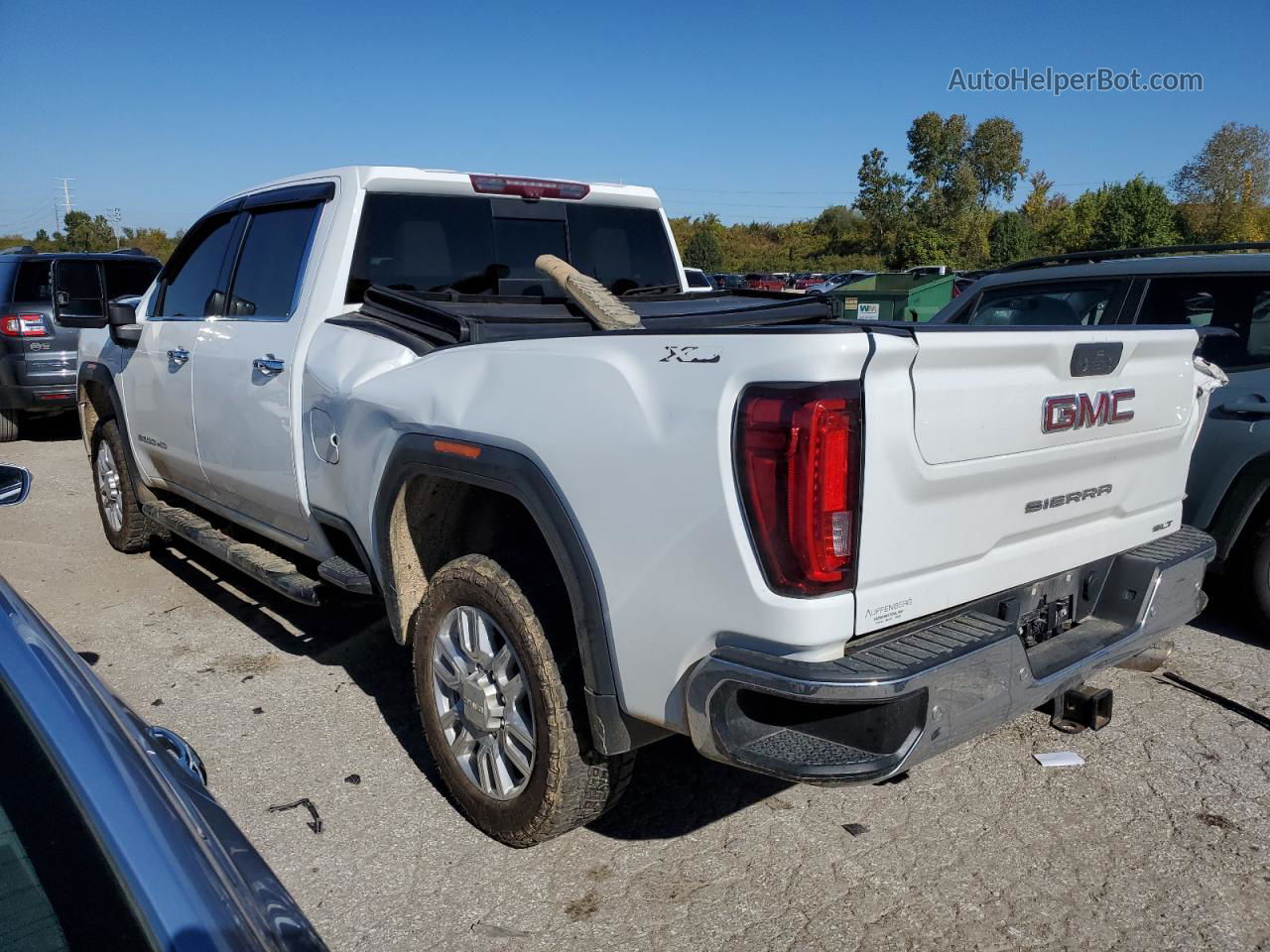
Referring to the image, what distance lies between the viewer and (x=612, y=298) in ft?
12.4

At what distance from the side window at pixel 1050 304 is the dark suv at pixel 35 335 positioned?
30.8 ft

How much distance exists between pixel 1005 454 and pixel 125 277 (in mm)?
11206

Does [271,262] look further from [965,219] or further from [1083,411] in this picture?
[965,219]

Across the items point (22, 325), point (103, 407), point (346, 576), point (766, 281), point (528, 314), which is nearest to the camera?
point (346, 576)

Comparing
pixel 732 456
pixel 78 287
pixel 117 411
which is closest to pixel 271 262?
pixel 117 411

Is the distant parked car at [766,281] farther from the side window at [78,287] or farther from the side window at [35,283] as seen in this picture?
the side window at [35,283]

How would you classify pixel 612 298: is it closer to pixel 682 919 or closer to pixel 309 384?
pixel 309 384

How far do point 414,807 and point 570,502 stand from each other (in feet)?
4.60

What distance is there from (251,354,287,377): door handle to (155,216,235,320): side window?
749 millimetres

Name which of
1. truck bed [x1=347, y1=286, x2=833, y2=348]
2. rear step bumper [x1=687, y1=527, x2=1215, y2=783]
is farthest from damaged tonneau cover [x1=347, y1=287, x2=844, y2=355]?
rear step bumper [x1=687, y1=527, x2=1215, y2=783]

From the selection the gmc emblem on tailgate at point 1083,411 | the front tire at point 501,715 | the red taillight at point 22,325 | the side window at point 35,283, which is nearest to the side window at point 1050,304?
the gmc emblem on tailgate at point 1083,411

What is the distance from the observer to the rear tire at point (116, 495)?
5797 mm

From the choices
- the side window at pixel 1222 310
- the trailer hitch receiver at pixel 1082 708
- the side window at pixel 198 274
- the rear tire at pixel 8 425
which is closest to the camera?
the trailer hitch receiver at pixel 1082 708

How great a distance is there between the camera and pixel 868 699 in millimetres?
2078
